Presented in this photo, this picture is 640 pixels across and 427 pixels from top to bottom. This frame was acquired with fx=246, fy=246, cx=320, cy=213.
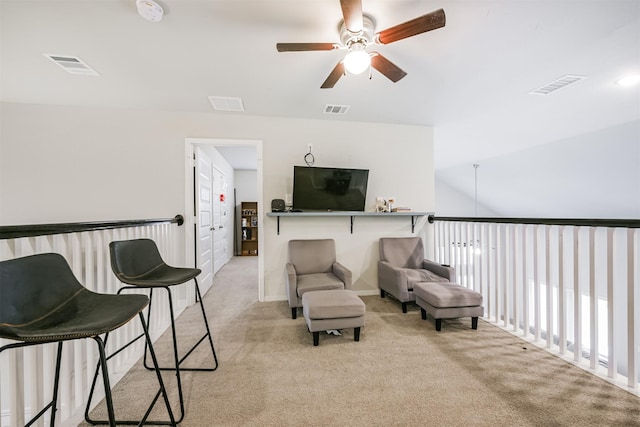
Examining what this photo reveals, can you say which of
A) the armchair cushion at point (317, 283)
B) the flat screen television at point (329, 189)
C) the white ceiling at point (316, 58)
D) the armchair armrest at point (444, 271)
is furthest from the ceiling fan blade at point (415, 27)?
the armchair armrest at point (444, 271)

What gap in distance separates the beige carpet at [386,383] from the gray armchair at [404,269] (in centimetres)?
44

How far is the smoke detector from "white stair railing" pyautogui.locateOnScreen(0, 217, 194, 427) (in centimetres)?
146

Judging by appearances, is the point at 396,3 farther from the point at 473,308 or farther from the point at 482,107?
the point at 473,308

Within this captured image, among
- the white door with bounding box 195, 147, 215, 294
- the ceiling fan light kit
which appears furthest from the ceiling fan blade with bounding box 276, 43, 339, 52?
the white door with bounding box 195, 147, 215, 294

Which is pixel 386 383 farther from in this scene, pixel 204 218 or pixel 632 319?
pixel 204 218

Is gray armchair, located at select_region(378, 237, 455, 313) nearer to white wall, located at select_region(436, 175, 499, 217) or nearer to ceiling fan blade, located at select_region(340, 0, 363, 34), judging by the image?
ceiling fan blade, located at select_region(340, 0, 363, 34)

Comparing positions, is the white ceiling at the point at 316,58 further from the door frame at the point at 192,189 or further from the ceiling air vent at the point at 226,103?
the door frame at the point at 192,189

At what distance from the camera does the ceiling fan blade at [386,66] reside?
73.6 inches

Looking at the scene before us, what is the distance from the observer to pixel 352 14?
151cm

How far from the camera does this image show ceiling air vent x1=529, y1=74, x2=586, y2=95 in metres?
2.48

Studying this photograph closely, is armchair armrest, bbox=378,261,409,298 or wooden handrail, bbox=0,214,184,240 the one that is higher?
wooden handrail, bbox=0,214,184,240

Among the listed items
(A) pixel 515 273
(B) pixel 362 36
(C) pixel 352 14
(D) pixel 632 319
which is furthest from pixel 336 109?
(D) pixel 632 319

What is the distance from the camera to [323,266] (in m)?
3.19

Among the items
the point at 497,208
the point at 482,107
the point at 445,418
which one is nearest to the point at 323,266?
the point at 445,418
